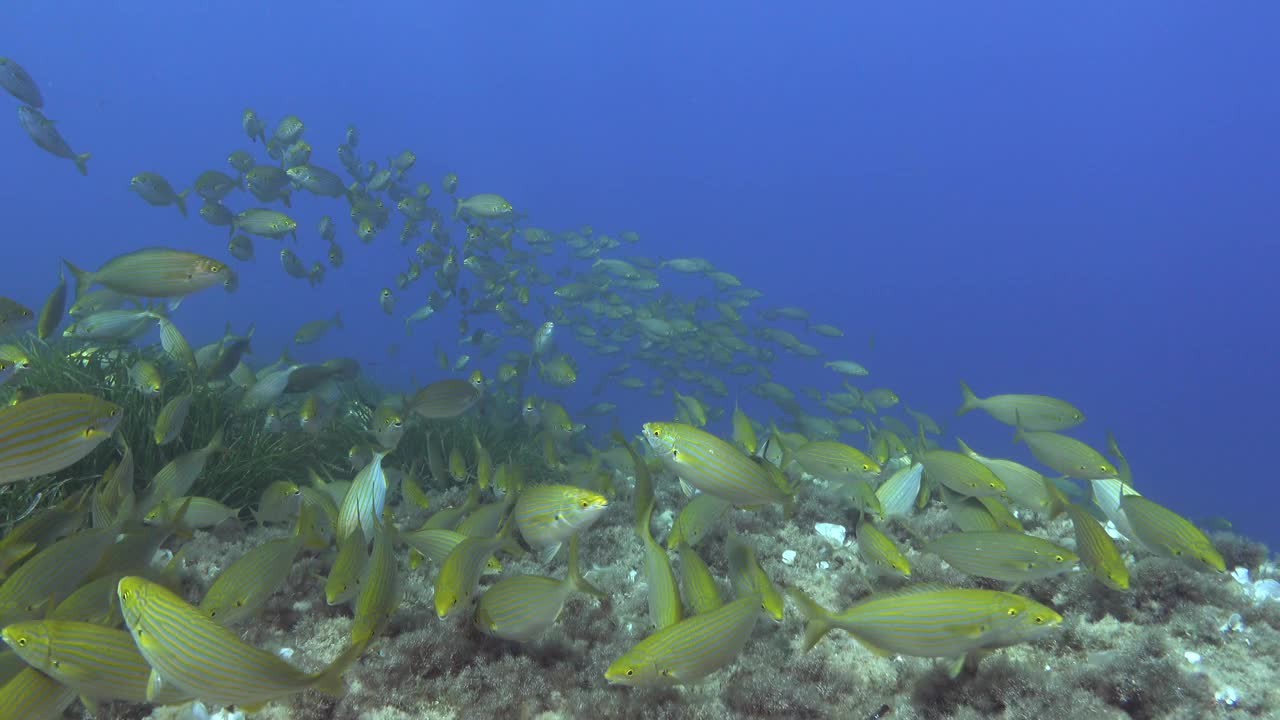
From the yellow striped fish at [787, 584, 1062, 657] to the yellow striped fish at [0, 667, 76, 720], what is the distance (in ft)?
9.74

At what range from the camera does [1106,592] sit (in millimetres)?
3641

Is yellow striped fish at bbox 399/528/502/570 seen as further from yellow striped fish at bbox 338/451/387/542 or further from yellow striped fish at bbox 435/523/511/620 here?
yellow striped fish at bbox 435/523/511/620

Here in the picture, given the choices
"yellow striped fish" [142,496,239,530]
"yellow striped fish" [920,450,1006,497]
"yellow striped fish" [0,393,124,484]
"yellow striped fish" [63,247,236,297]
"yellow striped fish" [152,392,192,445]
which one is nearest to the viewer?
"yellow striped fish" [0,393,124,484]

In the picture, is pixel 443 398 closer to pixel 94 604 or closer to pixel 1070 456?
pixel 94 604

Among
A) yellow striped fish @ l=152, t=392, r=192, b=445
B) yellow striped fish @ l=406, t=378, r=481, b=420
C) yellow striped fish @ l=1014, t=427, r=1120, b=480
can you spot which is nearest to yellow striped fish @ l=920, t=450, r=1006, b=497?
yellow striped fish @ l=1014, t=427, r=1120, b=480

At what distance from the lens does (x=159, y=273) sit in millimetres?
4805

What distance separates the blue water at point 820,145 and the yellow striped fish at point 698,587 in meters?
99.6

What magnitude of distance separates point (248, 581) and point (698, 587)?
85.9 inches

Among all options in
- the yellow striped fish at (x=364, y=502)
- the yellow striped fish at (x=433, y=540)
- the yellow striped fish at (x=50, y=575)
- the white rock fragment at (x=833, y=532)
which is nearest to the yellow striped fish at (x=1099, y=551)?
the white rock fragment at (x=833, y=532)

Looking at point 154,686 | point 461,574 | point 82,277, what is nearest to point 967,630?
point 461,574

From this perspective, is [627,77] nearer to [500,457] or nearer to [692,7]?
[692,7]

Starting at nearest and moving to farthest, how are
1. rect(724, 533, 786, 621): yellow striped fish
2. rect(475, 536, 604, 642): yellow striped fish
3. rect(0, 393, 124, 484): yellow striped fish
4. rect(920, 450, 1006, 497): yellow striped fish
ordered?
1. rect(0, 393, 124, 484): yellow striped fish
2. rect(475, 536, 604, 642): yellow striped fish
3. rect(724, 533, 786, 621): yellow striped fish
4. rect(920, 450, 1006, 497): yellow striped fish

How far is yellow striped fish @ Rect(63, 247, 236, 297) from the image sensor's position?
473 centimetres

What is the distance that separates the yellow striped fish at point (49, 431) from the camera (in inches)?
105
